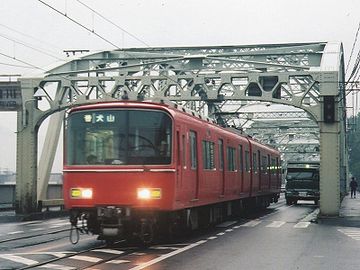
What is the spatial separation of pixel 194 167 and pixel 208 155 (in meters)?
2.09

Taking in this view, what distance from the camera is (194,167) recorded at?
59.4 ft

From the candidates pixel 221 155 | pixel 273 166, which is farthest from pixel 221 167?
pixel 273 166

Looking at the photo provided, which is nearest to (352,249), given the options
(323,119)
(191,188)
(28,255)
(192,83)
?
(191,188)

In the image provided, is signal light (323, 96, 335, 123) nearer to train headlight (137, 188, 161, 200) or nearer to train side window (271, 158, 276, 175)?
train side window (271, 158, 276, 175)

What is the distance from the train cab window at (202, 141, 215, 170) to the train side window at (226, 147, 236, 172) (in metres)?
3.00

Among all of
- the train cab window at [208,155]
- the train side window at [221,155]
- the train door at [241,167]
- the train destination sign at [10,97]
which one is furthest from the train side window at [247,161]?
the train destination sign at [10,97]

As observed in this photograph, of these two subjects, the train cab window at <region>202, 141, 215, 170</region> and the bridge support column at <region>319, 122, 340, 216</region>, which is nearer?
the train cab window at <region>202, 141, 215, 170</region>

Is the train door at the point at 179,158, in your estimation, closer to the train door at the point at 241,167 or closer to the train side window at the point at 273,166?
the train door at the point at 241,167

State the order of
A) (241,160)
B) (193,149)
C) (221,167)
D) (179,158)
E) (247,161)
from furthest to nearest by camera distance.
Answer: (247,161) < (241,160) < (221,167) < (193,149) < (179,158)

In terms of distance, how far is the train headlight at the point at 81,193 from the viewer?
15.7m

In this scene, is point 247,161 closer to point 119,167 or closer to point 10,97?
point 10,97

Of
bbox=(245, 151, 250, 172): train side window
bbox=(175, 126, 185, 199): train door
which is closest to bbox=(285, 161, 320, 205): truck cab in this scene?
bbox=(245, 151, 250, 172): train side window

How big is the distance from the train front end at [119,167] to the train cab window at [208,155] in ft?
12.2

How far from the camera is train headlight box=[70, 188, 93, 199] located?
51.5ft
